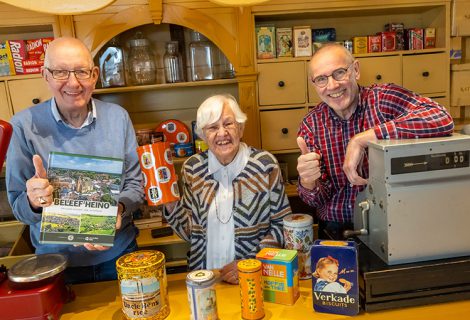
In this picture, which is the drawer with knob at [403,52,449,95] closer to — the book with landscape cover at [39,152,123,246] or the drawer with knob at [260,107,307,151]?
the drawer with knob at [260,107,307,151]

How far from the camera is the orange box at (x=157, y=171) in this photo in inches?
47.3

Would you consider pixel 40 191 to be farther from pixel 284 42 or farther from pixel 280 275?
pixel 284 42

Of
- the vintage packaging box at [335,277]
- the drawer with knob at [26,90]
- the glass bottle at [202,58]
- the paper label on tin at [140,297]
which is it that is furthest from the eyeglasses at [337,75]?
the drawer with knob at [26,90]

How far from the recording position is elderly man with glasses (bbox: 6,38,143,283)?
1388 mm

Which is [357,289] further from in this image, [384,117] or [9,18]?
[9,18]

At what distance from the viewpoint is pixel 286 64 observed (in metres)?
2.59

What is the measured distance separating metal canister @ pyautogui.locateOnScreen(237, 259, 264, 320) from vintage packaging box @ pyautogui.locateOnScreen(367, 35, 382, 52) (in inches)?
79.4

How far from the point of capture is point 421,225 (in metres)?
1.11

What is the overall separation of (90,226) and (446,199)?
3.26 ft

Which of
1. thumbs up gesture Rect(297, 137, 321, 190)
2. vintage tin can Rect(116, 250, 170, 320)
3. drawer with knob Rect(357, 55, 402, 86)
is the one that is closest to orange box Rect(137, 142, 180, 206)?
vintage tin can Rect(116, 250, 170, 320)

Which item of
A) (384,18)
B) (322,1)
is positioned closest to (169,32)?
(322,1)

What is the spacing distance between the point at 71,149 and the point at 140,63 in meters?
1.33

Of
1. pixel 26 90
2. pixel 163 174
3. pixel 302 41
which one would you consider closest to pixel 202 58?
pixel 302 41

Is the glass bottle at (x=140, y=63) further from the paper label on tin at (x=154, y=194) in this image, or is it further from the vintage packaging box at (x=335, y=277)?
the vintage packaging box at (x=335, y=277)
